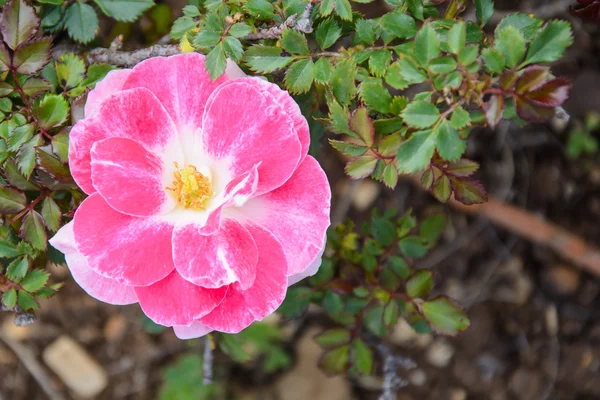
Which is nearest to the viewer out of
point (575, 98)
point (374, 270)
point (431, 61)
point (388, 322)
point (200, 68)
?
point (431, 61)

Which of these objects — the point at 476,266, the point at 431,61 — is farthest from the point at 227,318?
the point at 476,266

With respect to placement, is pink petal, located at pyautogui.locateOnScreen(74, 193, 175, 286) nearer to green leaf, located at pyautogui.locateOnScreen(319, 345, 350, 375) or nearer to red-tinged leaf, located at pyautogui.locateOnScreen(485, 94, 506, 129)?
red-tinged leaf, located at pyautogui.locateOnScreen(485, 94, 506, 129)

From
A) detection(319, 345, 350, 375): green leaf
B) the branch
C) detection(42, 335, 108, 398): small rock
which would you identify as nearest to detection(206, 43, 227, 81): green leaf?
the branch

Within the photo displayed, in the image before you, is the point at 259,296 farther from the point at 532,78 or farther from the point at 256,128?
the point at 532,78

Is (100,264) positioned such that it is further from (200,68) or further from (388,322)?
(388,322)

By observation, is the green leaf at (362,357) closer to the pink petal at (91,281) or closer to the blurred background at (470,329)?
the pink petal at (91,281)

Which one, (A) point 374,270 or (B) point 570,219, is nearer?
(A) point 374,270
